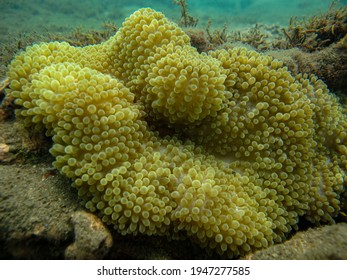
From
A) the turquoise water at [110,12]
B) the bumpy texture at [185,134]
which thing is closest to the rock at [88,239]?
the bumpy texture at [185,134]

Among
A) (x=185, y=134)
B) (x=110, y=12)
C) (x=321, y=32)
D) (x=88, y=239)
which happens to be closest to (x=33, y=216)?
(x=88, y=239)

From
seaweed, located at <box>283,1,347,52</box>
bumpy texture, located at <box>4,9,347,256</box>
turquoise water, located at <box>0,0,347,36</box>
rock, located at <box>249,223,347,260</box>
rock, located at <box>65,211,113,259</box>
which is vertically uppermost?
turquoise water, located at <box>0,0,347,36</box>

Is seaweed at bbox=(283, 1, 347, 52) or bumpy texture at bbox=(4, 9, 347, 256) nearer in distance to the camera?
bumpy texture at bbox=(4, 9, 347, 256)

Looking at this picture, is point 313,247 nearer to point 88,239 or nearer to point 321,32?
point 88,239

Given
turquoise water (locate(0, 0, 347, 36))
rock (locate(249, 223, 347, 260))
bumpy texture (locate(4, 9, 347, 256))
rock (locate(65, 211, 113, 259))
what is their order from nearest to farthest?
rock (locate(249, 223, 347, 260)) < rock (locate(65, 211, 113, 259)) < bumpy texture (locate(4, 9, 347, 256)) < turquoise water (locate(0, 0, 347, 36))

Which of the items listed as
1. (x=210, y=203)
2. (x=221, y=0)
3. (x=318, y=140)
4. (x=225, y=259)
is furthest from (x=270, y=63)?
(x=221, y=0)

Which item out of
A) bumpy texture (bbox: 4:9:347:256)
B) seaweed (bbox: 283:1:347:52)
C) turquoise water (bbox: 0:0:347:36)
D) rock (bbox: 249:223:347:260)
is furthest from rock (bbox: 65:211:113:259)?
turquoise water (bbox: 0:0:347:36)

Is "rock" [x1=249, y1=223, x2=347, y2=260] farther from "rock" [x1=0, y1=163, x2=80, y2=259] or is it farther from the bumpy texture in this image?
"rock" [x1=0, y1=163, x2=80, y2=259]
